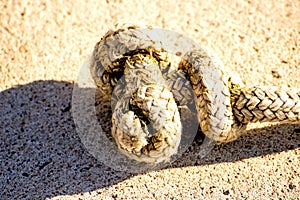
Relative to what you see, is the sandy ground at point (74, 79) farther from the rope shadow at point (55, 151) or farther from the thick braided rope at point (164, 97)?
the thick braided rope at point (164, 97)

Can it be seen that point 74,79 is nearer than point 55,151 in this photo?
No

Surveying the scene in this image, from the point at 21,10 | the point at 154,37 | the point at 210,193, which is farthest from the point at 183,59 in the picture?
the point at 21,10

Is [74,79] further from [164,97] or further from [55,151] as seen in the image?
[164,97]

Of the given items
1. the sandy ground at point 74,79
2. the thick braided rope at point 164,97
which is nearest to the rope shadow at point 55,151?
the sandy ground at point 74,79

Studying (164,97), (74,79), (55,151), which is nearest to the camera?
(164,97)

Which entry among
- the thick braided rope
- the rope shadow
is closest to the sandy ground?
the rope shadow

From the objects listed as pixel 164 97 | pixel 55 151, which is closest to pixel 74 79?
pixel 55 151

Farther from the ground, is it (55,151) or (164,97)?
(164,97)

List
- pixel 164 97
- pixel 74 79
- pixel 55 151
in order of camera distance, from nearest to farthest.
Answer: pixel 164 97, pixel 55 151, pixel 74 79

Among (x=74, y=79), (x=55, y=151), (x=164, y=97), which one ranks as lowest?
(x=55, y=151)
